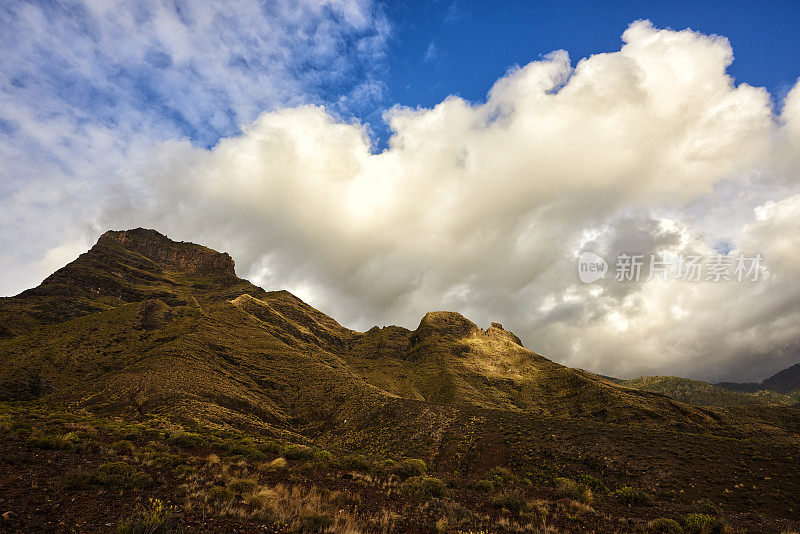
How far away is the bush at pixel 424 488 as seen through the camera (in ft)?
60.4

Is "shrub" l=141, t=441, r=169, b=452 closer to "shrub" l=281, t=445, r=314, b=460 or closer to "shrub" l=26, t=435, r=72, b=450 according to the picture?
"shrub" l=26, t=435, r=72, b=450

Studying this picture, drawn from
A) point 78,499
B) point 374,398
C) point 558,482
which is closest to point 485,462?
point 558,482

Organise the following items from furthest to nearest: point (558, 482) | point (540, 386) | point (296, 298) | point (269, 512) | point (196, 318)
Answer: point (296, 298), point (540, 386), point (196, 318), point (558, 482), point (269, 512)

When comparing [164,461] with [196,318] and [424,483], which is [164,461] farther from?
[196,318]

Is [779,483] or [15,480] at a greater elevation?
[779,483]

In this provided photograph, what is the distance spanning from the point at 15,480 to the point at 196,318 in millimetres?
92103

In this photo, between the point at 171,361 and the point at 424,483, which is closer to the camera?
the point at 424,483

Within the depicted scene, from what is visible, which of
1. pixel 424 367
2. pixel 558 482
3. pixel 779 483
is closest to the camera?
pixel 779 483

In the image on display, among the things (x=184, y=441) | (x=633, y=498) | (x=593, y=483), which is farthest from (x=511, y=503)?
(x=184, y=441)

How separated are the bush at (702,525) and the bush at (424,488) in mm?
11860

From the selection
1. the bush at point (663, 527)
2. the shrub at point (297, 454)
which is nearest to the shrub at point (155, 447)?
the shrub at point (297, 454)

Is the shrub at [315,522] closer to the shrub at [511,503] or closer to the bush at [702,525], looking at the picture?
the shrub at [511,503]

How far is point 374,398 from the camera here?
69938 millimetres

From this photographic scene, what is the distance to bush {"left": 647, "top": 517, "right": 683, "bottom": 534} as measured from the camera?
14.7m
